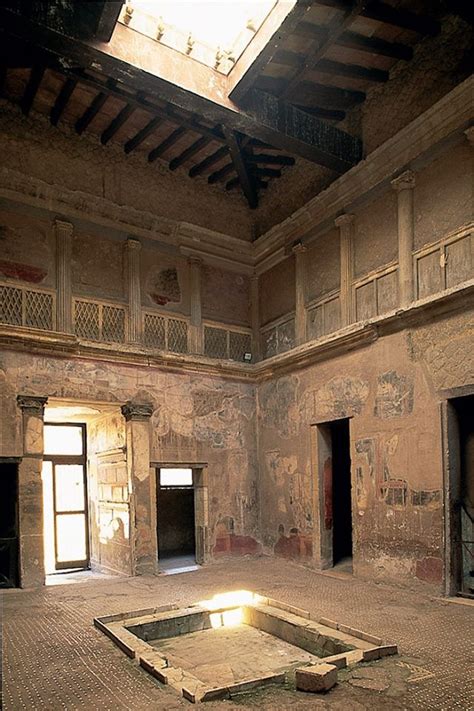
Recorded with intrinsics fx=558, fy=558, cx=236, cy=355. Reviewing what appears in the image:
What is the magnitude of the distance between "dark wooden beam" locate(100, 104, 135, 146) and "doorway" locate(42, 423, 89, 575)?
228 inches

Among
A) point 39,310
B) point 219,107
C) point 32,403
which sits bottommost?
point 32,403

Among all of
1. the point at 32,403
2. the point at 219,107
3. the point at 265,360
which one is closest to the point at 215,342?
the point at 265,360

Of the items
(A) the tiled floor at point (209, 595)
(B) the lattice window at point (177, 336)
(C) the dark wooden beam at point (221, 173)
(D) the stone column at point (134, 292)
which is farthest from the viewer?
(C) the dark wooden beam at point (221, 173)

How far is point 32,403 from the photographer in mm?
8836

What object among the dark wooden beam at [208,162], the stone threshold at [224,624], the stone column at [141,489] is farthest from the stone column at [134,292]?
the stone threshold at [224,624]

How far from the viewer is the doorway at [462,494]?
7.20 m

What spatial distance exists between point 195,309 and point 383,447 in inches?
182

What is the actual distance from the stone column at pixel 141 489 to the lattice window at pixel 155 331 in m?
1.19

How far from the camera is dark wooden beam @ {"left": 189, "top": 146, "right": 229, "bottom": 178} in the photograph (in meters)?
10.5

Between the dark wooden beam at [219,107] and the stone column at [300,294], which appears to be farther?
the stone column at [300,294]

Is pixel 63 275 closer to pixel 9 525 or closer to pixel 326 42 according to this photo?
pixel 9 525

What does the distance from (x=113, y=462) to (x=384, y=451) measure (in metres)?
5.02

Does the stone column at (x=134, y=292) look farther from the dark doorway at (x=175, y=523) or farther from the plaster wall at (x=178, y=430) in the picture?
the dark doorway at (x=175, y=523)

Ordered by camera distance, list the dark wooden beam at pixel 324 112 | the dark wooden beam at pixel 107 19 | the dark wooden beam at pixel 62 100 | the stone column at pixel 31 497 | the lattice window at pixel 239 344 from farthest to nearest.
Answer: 1. the lattice window at pixel 239 344
2. the dark wooden beam at pixel 324 112
3. the dark wooden beam at pixel 62 100
4. the stone column at pixel 31 497
5. the dark wooden beam at pixel 107 19
